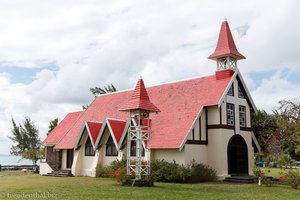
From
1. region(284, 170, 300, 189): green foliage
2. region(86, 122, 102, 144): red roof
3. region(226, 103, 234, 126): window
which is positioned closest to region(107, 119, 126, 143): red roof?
region(86, 122, 102, 144): red roof

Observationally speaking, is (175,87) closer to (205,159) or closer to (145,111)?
(205,159)

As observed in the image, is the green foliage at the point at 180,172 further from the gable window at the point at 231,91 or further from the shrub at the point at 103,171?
the gable window at the point at 231,91

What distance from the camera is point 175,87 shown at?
30.4 metres

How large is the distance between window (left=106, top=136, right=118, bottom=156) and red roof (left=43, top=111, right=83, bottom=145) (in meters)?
8.08

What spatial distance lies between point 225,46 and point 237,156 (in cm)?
862

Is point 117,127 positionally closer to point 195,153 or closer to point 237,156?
point 195,153

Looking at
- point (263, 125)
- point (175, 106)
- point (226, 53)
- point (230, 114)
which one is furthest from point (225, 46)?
point (263, 125)

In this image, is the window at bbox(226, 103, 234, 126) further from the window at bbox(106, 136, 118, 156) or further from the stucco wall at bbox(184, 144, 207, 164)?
the window at bbox(106, 136, 118, 156)

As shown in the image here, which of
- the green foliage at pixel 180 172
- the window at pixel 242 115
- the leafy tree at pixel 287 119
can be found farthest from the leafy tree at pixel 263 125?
the green foliage at pixel 180 172

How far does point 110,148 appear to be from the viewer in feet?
95.3

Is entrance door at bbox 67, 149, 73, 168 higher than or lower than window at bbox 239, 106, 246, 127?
lower

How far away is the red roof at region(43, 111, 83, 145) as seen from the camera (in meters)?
35.7

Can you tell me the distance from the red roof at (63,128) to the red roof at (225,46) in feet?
54.4

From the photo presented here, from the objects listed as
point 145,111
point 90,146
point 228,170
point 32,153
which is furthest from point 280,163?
point 32,153
